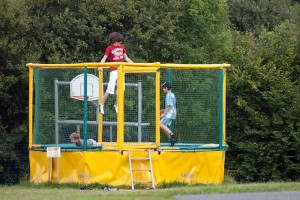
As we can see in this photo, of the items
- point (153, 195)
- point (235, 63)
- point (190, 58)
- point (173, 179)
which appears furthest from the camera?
Result: point (235, 63)

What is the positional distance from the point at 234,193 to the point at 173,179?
11.9 ft

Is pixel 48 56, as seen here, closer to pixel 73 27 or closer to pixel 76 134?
pixel 73 27

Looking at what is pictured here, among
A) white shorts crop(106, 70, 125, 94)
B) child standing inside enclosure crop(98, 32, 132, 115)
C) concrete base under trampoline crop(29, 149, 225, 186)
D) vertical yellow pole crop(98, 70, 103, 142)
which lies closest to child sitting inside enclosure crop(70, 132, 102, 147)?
concrete base under trampoline crop(29, 149, 225, 186)

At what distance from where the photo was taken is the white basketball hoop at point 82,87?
19.6 m

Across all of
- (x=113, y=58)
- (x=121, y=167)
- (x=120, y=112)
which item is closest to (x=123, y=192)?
(x=121, y=167)

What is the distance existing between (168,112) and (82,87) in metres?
2.00

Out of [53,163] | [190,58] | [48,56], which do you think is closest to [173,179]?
[53,163]

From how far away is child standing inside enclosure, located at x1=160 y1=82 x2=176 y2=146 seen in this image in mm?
19766

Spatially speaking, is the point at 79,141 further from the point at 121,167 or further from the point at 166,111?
the point at 166,111

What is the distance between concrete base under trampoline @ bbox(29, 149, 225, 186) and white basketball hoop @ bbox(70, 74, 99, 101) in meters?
1.24

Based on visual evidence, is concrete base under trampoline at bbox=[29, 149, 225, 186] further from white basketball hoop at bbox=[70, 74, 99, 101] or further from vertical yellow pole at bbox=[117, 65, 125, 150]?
white basketball hoop at bbox=[70, 74, 99, 101]

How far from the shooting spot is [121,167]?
19016 millimetres

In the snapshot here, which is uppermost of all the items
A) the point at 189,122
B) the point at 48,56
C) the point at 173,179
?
the point at 48,56

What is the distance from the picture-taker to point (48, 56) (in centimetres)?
2911
